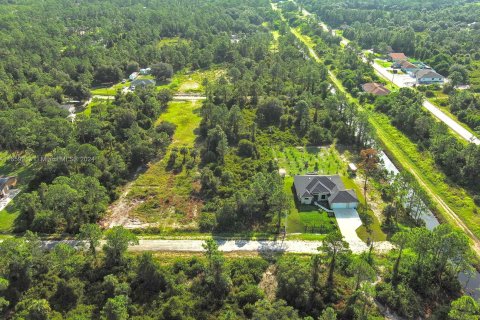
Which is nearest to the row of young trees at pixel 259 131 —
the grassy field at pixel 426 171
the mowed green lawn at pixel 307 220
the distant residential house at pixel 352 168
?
the mowed green lawn at pixel 307 220

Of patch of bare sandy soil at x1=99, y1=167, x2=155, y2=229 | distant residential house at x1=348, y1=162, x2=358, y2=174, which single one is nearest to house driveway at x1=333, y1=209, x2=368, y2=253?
distant residential house at x1=348, y1=162, x2=358, y2=174

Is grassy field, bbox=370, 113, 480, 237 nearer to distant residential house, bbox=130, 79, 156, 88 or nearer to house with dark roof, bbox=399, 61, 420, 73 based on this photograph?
house with dark roof, bbox=399, 61, 420, 73

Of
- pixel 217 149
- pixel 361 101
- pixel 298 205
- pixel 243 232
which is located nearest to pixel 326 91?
pixel 361 101

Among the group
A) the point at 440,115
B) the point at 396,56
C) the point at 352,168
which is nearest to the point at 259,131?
the point at 352,168

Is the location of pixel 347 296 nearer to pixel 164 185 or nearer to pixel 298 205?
pixel 298 205

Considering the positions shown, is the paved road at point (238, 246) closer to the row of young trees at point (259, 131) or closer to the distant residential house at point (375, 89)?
the row of young trees at point (259, 131)
